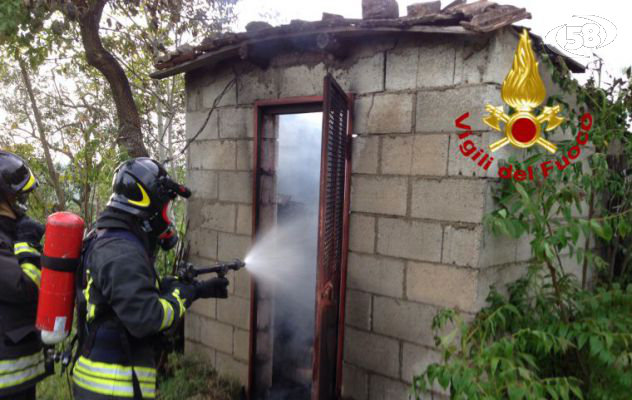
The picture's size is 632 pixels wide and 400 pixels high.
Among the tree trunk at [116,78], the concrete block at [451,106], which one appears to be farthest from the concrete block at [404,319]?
the tree trunk at [116,78]

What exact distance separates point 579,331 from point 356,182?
1.68 metres

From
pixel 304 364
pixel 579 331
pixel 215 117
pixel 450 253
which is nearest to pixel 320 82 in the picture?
pixel 215 117

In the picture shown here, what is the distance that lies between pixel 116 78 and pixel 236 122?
2.62 m

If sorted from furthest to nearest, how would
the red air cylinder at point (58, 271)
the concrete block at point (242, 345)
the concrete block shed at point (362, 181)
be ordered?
the concrete block at point (242, 345), the concrete block shed at point (362, 181), the red air cylinder at point (58, 271)

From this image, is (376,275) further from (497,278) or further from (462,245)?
(497,278)

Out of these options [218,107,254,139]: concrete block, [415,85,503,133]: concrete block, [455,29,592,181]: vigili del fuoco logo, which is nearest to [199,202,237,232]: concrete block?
[218,107,254,139]: concrete block

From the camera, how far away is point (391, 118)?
10.0ft

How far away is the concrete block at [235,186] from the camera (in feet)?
13.0

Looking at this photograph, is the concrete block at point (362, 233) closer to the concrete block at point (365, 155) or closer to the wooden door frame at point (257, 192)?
the wooden door frame at point (257, 192)

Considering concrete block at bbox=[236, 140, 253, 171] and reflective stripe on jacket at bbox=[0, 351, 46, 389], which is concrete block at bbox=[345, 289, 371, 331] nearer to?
concrete block at bbox=[236, 140, 253, 171]

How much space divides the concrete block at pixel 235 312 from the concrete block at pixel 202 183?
3.43 feet

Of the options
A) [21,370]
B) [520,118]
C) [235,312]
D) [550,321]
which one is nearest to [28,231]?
[21,370]

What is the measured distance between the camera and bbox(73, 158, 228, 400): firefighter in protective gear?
225cm

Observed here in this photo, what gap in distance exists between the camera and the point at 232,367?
4188 mm
